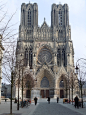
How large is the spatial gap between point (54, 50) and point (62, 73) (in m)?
7.06

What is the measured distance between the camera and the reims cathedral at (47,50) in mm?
53156

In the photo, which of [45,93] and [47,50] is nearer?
[45,93]

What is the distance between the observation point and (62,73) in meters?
53.2

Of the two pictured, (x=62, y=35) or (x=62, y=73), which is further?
(x=62, y=35)

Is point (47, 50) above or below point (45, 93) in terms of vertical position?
above

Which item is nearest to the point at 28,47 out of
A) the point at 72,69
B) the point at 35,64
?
the point at 35,64

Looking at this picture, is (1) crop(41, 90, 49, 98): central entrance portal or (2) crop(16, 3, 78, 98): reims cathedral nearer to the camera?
(2) crop(16, 3, 78, 98): reims cathedral

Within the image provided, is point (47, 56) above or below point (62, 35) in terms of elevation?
below

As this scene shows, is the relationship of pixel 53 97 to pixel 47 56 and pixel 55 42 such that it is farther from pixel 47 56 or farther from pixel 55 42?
pixel 55 42

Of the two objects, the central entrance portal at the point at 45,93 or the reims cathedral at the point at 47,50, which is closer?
the reims cathedral at the point at 47,50

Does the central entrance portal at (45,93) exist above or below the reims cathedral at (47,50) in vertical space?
below

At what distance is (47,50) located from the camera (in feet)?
186

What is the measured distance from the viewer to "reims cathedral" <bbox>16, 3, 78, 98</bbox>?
53.2m

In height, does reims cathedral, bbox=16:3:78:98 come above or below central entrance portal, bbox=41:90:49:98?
above
